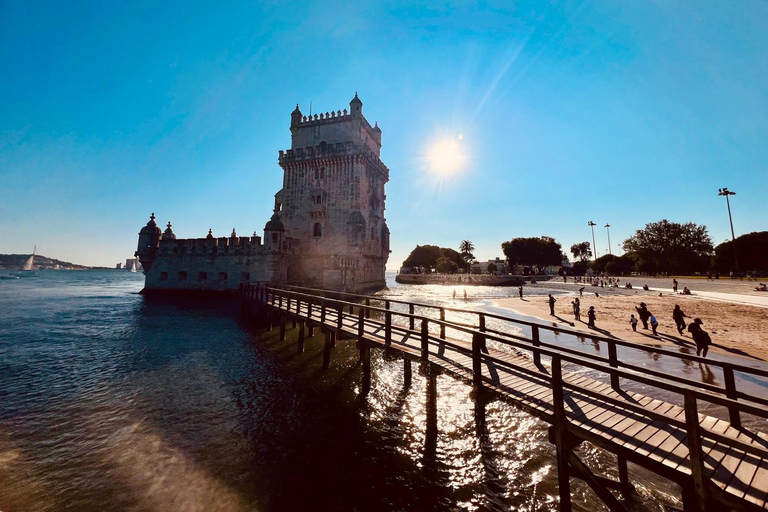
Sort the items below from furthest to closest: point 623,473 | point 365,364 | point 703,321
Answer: point 703,321 → point 365,364 → point 623,473

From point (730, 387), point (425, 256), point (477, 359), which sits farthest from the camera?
point (425, 256)

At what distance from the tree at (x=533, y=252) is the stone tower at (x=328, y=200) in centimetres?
6417

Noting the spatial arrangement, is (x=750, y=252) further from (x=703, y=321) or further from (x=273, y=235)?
(x=273, y=235)

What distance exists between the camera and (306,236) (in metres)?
38.3

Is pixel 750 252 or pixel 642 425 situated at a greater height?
pixel 750 252

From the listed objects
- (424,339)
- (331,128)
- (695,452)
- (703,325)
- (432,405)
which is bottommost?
(432,405)

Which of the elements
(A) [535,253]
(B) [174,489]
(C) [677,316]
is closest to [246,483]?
(B) [174,489]

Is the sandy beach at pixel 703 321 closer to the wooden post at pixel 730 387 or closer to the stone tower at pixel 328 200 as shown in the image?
the wooden post at pixel 730 387

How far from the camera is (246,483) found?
588 centimetres

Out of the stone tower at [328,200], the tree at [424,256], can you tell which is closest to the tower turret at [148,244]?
the stone tower at [328,200]

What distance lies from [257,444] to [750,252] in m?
92.2

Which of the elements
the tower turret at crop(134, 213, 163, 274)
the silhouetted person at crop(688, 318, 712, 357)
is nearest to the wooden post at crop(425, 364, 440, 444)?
the silhouetted person at crop(688, 318, 712, 357)

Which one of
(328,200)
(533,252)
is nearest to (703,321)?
(328,200)

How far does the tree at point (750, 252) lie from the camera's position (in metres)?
58.7
